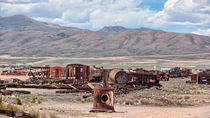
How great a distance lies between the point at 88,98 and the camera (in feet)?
69.2

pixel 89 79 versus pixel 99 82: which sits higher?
pixel 89 79

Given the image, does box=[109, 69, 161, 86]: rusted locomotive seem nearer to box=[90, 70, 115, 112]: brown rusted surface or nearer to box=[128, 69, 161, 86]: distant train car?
box=[128, 69, 161, 86]: distant train car

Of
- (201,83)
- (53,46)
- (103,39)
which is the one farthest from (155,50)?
(201,83)

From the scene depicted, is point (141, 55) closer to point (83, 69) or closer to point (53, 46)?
point (53, 46)

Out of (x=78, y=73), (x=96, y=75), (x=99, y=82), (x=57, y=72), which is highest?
(x=57, y=72)

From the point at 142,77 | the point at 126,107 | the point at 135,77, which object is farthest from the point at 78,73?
the point at 126,107

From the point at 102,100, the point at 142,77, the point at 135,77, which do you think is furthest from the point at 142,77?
the point at 102,100

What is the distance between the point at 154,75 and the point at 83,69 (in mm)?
7746

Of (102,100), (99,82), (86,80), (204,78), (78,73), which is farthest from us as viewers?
(204,78)

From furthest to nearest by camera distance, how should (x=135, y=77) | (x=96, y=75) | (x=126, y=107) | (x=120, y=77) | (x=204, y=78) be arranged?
(x=204, y=78) < (x=96, y=75) < (x=120, y=77) < (x=135, y=77) < (x=126, y=107)

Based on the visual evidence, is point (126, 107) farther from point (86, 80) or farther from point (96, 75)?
point (96, 75)

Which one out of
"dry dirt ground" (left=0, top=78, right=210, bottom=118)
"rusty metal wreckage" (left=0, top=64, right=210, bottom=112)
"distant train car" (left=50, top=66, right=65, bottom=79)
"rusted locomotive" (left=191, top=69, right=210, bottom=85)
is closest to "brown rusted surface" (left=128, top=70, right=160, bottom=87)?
"rusty metal wreckage" (left=0, top=64, right=210, bottom=112)

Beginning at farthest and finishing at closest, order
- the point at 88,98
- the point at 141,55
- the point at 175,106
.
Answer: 1. the point at 141,55
2. the point at 88,98
3. the point at 175,106

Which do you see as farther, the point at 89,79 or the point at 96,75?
the point at 96,75
